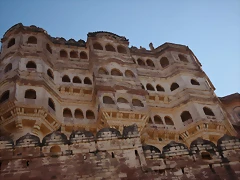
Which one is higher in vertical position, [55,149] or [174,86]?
[174,86]

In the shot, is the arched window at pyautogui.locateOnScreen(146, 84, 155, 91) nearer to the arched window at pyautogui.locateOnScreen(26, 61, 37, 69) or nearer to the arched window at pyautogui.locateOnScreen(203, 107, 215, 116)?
the arched window at pyautogui.locateOnScreen(203, 107, 215, 116)

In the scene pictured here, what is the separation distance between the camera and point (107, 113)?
719 inches

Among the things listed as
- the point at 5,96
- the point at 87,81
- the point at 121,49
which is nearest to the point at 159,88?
the point at 121,49

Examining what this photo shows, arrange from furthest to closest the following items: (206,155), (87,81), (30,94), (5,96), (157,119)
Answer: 1. (87,81)
2. (157,119)
3. (30,94)
4. (5,96)
5. (206,155)

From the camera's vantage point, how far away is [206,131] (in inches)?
741

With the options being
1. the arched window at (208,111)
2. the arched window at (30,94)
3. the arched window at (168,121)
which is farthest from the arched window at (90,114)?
the arched window at (208,111)

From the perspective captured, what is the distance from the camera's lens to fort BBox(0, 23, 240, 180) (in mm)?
9383

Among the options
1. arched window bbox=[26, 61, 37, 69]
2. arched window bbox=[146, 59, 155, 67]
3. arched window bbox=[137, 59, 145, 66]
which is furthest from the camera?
arched window bbox=[146, 59, 155, 67]

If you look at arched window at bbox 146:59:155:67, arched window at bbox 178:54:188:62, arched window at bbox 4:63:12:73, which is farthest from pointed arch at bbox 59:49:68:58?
arched window at bbox 178:54:188:62

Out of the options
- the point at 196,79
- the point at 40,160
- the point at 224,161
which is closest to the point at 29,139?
the point at 40,160

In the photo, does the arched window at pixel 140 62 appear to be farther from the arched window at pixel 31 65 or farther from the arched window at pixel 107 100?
the arched window at pixel 31 65

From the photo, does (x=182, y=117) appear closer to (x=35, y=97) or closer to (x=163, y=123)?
(x=163, y=123)

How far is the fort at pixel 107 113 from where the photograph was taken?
30.8 feet

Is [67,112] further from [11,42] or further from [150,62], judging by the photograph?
[150,62]
